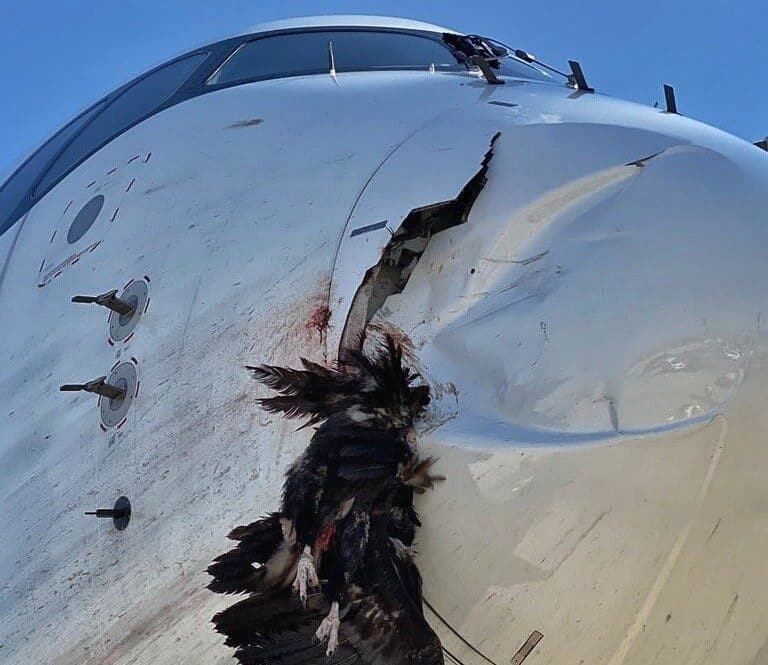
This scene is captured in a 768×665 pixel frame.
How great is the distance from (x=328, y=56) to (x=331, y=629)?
396cm

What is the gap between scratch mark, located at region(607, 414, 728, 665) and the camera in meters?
2.58

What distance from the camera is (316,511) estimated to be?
2.84 meters

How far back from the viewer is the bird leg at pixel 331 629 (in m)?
2.77

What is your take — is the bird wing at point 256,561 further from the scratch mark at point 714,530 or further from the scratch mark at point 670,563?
the scratch mark at point 714,530

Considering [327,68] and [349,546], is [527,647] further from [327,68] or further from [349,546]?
[327,68]

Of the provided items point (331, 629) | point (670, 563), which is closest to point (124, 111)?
point (331, 629)

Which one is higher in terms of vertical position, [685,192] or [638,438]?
[685,192]

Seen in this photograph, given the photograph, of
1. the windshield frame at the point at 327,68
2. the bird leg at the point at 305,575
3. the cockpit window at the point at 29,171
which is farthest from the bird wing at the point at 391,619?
the cockpit window at the point at 29,171

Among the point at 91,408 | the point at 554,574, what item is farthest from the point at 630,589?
the point at 91,408

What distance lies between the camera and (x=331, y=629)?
2.77 meters

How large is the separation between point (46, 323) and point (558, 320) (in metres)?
2.75

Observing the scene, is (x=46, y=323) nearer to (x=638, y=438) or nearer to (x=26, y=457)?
Result: (x=26, y=457)

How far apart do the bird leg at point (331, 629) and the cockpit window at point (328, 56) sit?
361 cm

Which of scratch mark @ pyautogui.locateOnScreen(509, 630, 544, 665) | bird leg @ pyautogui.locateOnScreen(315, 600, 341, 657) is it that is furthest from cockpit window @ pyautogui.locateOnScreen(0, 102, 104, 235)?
scratch mark @ pyautogui.locateOnScreen(509, 630, 544, 665)
